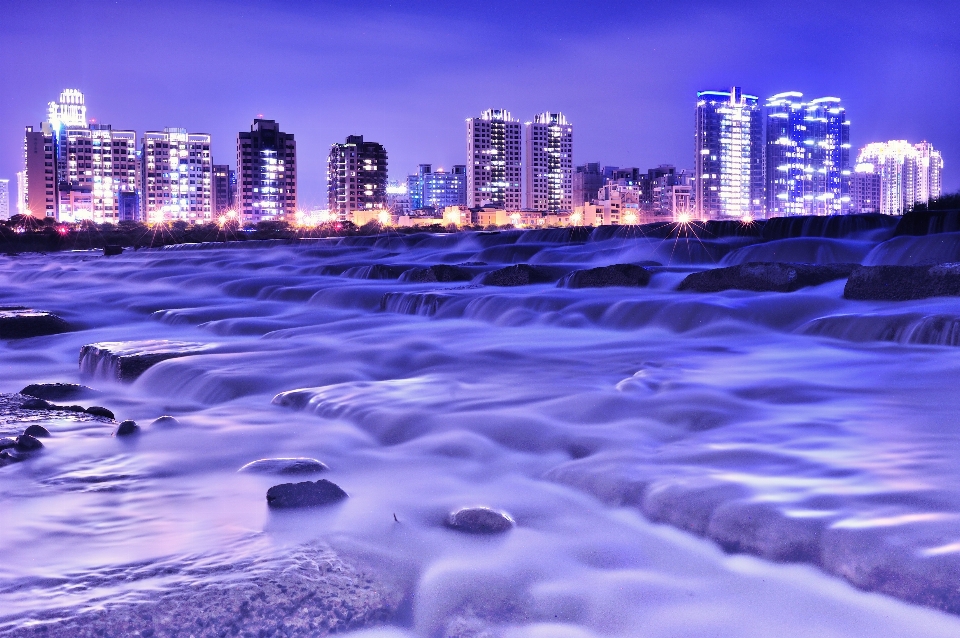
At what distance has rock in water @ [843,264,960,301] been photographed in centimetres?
1079

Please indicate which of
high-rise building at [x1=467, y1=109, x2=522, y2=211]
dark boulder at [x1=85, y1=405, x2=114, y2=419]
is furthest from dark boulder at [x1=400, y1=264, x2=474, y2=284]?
high-rise building at [x1=467, y1=109, x2=522, y2=211]

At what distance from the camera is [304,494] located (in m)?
4.38

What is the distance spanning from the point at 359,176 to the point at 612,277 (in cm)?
17862

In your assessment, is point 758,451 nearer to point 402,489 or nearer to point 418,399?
point 402,489

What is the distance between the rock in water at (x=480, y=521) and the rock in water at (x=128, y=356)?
213 inches

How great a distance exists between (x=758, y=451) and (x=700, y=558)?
176cm

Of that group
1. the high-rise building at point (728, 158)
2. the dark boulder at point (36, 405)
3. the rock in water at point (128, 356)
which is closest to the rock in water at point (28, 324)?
the rock in water at point (128, 356)

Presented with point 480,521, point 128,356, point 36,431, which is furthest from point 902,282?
A: point 36,431

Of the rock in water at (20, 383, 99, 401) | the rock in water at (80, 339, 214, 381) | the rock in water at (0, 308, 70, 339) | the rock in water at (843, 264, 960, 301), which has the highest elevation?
the rock in water at (843, 264, 960, 301)

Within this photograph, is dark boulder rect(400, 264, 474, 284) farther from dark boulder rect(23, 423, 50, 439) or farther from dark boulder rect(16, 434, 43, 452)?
dark boulder rect(16, 434, 43, 452)

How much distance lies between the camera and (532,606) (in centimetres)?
321

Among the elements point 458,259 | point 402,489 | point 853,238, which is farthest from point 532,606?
point 458,259

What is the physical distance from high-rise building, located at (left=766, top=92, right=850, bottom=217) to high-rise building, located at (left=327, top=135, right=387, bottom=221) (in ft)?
269

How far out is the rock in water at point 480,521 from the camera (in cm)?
406
